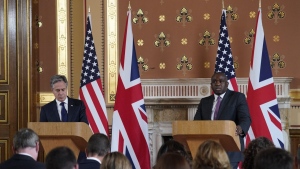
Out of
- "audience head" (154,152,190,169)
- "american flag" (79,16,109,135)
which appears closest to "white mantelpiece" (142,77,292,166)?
"american flag" (79,16,109,135)

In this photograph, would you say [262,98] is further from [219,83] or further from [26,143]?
[26,143]

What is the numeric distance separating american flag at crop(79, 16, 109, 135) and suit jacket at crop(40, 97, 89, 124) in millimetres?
1784

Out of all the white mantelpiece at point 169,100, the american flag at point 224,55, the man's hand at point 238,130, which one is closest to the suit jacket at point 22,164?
the man's hand at point 238,130

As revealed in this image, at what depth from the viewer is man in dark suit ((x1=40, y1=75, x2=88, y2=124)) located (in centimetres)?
660

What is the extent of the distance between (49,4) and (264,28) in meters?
2.83

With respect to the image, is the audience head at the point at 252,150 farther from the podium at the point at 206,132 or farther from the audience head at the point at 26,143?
the audience head at the point at 26,143

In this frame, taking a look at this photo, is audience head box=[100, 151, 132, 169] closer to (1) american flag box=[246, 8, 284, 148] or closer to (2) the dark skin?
(2) the dark skin

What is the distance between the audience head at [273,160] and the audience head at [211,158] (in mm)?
827

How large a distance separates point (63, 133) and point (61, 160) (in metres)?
2.00

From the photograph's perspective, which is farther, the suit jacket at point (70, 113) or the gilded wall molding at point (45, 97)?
the gilded wall molding at point (45, 97)

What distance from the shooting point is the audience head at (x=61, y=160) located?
395 cm

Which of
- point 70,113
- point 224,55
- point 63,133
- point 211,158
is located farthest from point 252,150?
point 224,55

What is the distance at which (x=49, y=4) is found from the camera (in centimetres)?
959

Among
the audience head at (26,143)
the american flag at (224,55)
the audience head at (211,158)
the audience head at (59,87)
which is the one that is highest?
the american flag at (224,55)
